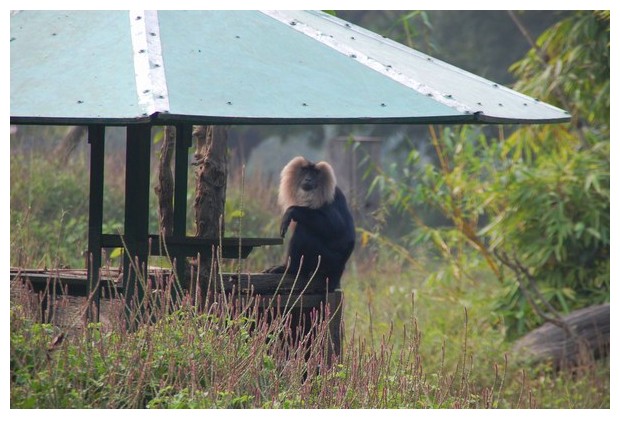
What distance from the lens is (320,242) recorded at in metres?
6.96

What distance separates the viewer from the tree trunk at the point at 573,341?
8.93 meters

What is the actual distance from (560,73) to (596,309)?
2392 millimetres

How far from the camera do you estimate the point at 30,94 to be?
4145 mm

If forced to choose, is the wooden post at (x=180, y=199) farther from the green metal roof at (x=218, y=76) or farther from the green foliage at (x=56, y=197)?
the green foliage at (x=56, y=197)

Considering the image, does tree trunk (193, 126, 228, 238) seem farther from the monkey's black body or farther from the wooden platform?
the monkey's black body

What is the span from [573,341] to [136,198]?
5.19 metres

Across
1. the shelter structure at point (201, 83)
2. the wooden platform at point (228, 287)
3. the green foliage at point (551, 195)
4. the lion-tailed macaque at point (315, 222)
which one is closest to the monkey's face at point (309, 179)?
the lion-tailed macaque at point (315, 222)

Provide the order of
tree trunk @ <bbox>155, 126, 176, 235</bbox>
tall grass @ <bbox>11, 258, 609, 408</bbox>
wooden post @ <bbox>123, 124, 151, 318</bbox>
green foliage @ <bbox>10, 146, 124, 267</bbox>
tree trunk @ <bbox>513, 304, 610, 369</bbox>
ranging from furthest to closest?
green foliage @ <bbox>10, 146, 124, 267</bbox> < tree trunk @ <bbox>513, 304, 610, 369</bbox> < tree trunk @ <bbox>155, 126, 176, 235</bbox> < wooden post @ <bbox>123, 124, 151, 318</bbox> < tall grass @ <bbox>11, 258, 609, 408</bbox>

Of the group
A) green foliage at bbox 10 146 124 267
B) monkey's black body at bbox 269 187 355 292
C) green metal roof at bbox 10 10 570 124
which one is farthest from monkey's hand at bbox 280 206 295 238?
green foliage at bbox 10 146 124 267

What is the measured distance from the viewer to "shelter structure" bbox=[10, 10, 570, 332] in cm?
408

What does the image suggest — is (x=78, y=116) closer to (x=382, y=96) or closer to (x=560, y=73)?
(x=382, y=96)

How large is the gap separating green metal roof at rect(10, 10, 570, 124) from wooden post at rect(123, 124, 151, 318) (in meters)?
0.56
